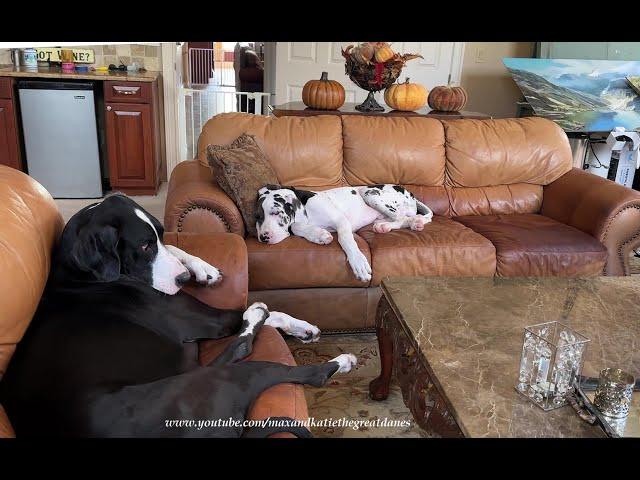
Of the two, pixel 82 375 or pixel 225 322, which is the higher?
pixel 82 375

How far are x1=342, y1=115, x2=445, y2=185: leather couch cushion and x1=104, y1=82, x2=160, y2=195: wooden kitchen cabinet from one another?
7.26 feet

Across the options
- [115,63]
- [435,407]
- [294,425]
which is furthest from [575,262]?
[115,63]

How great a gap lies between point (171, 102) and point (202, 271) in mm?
3715

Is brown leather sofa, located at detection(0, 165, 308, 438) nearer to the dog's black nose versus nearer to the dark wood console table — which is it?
the dog's black nose

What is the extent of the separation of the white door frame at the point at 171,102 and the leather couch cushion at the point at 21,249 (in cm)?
366

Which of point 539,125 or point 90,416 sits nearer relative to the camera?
point 90,416

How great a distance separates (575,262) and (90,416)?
2477 millimetres

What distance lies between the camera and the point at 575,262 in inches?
113

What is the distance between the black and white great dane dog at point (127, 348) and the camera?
1241mm

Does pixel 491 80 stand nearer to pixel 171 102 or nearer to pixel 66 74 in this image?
pixel 171 102

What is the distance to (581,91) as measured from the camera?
5.06 metres

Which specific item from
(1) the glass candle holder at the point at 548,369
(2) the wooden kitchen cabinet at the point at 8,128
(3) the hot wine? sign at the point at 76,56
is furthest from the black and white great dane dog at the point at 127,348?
(3) the hot wine? sign at the point at 76,56

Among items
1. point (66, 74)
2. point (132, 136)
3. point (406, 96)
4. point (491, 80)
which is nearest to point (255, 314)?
point (406, 96)
